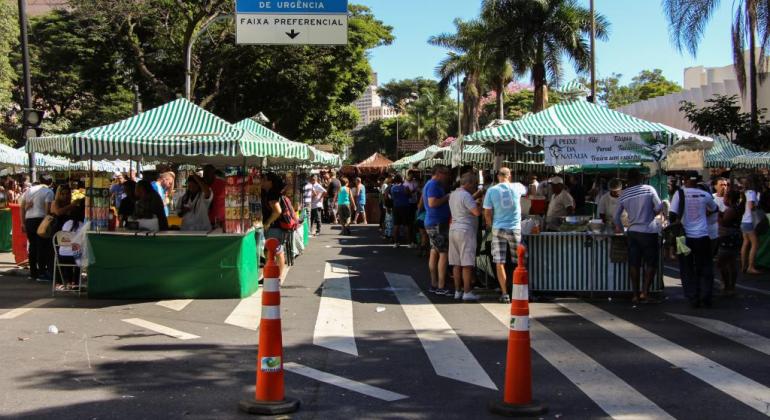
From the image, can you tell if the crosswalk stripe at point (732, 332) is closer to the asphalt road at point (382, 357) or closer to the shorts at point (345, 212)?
the asphalt road at point (382, 357)

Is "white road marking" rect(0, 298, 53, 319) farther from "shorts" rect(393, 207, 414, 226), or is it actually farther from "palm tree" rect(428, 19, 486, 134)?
"palm tree" rect(428, 19, 486, 134)

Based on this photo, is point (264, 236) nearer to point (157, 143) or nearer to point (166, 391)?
point (157, 143)

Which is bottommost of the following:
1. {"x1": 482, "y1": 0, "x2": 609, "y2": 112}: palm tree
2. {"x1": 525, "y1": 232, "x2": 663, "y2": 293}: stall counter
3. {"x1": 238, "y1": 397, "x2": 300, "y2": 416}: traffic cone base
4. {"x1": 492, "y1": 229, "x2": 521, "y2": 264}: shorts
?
{"x1": 238, "y1": 397, "x2": 300, "y2": 416}: traffic cone base

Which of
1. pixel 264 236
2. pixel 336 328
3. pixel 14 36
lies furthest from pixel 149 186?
pixel 14 36

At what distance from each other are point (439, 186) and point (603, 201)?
3.82 m

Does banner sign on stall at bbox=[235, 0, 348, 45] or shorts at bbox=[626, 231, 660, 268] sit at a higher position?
banner sign on stall at bbox=[235, 0, 348, 45]

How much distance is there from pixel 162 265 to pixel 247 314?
1748 mm

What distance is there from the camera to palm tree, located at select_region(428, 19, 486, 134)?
128 ft

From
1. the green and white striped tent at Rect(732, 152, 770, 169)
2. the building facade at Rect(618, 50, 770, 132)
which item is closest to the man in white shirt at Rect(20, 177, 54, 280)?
the green and white striped tent at Rect(732, 152, 770, 169)

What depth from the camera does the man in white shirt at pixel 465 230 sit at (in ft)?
32.7

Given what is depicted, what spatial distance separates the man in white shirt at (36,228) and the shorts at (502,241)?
24.5ft

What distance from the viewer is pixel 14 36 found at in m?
29.0

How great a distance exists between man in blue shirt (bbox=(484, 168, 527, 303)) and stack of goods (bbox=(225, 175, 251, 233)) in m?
3.47

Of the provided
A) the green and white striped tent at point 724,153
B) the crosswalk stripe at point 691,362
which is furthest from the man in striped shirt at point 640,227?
the green and white striped tent at point 724,153
